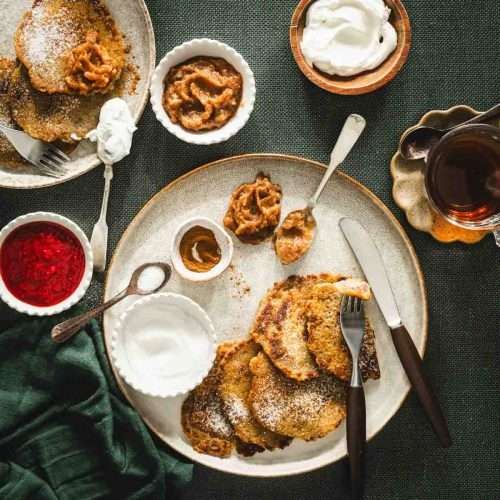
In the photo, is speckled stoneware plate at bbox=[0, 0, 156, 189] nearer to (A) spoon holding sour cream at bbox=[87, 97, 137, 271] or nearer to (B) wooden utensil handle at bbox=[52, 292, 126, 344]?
(A) spoon holding sour cream at bbox=[87, 97, 137, 271]

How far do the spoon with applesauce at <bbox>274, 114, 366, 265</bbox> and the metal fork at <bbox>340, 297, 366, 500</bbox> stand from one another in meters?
0.24

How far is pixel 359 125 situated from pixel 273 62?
1.29ft

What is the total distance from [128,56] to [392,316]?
1.28m

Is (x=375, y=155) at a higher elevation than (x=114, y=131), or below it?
below

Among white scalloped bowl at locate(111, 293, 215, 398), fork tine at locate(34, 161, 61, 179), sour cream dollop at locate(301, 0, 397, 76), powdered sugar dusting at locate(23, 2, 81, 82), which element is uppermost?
powdered sugar dusting at locate(23, 2, 81, 82)

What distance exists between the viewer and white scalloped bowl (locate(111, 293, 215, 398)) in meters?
2.01

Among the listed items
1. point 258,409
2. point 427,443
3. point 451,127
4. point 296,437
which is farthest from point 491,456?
point 451,127

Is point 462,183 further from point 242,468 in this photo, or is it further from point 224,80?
point 242,468

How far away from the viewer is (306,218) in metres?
2.10

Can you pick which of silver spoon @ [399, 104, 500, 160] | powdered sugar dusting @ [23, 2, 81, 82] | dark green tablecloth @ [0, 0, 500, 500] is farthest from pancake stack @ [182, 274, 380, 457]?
powdered sugar dusting @ [23, 2, 81, 82]

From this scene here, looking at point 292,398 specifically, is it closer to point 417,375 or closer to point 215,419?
point 215,419

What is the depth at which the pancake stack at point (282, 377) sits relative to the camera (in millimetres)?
2020

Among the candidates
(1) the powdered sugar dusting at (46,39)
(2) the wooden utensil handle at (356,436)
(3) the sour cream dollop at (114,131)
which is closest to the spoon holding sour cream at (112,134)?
(3) the sour cream dollop at (114,131)

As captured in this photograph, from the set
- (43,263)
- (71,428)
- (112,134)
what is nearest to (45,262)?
(43,263)
